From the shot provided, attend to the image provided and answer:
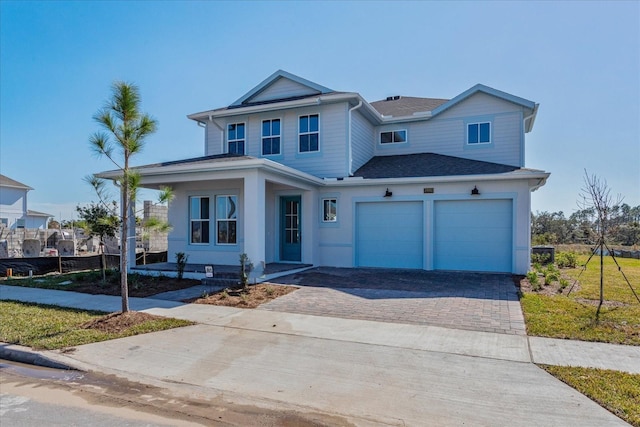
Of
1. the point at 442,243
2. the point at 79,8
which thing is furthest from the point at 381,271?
the point at 79,8

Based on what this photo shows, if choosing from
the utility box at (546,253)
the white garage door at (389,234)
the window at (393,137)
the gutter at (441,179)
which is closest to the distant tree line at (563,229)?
the utility box at (546,253)

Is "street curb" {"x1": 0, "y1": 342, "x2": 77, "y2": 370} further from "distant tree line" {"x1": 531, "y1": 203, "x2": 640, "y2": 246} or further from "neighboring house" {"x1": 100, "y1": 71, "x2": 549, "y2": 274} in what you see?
"distant tree line" {"x1": 531, "y1": 203, "x2": 640, "y2": 246}

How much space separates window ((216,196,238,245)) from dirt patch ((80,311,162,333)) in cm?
611

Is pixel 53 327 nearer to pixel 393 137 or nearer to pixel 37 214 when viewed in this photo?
pixel 393 137

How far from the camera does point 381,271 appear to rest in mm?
12391

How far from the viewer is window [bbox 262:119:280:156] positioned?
14172 millimetres

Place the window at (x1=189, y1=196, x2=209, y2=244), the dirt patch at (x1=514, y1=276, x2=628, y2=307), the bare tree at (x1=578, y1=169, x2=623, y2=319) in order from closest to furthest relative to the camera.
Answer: the bare tree at (x1=578, y1=169, x2=623, y2=319)
the dirt patch at (x1=514, y1=276, x2=628, y2=307)
the window at (x1=189, y1=196, x2=209, y2=244)

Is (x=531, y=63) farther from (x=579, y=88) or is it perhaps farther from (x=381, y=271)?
(x=381, y=271)

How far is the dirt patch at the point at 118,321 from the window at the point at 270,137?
27.8 ft

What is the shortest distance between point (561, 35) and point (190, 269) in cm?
1279

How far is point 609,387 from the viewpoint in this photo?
12.9ft

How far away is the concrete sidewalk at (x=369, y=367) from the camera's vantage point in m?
3.54

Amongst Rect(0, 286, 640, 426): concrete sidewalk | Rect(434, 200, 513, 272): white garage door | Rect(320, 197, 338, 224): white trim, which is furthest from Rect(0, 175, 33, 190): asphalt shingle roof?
Rect(434, 200, 513, 272): white garage door

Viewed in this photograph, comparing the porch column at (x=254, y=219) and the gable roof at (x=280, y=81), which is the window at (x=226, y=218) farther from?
the gable roof at (x=280, y=81)
